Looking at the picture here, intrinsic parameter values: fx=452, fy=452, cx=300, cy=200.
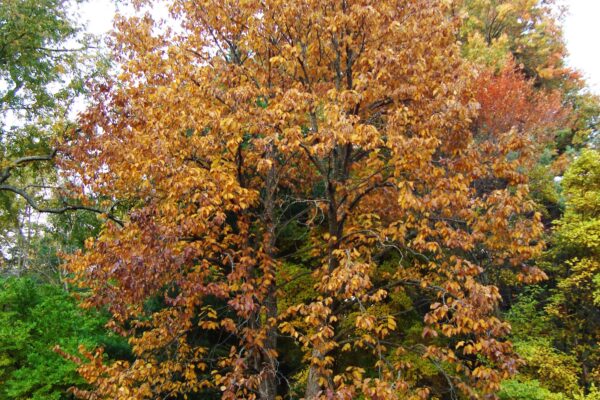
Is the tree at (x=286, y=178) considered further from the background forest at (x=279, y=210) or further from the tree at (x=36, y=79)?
the tree at (x=36, y=79)

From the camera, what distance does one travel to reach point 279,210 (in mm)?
7496

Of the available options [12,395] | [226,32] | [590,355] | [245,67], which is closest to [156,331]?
[12,395]

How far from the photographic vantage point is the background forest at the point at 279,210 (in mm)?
5391

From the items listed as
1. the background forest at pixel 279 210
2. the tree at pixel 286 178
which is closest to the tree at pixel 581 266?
the background forest at pixel 279 210

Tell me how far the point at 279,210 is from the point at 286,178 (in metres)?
0.61

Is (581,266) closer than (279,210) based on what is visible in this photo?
No

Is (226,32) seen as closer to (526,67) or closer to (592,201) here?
(592,201)

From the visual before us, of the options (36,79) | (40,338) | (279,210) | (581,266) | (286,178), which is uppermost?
(36,79)

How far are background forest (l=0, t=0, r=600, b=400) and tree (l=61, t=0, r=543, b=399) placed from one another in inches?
1.5

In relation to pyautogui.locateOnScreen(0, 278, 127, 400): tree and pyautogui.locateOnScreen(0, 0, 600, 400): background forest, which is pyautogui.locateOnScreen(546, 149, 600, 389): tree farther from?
pyautogui.locateOnScreen(0, 278, 127, 400): tree

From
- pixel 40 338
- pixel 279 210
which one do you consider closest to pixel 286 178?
pixel 279 210

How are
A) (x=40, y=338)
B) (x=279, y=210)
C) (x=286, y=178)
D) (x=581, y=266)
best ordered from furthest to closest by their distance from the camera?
(x=581, y=266) < (x=40, y=338) < (x=286, y=178) < (x=279, y=210)

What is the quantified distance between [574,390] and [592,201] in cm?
357

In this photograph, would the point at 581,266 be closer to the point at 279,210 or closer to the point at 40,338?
the point at 279,210
